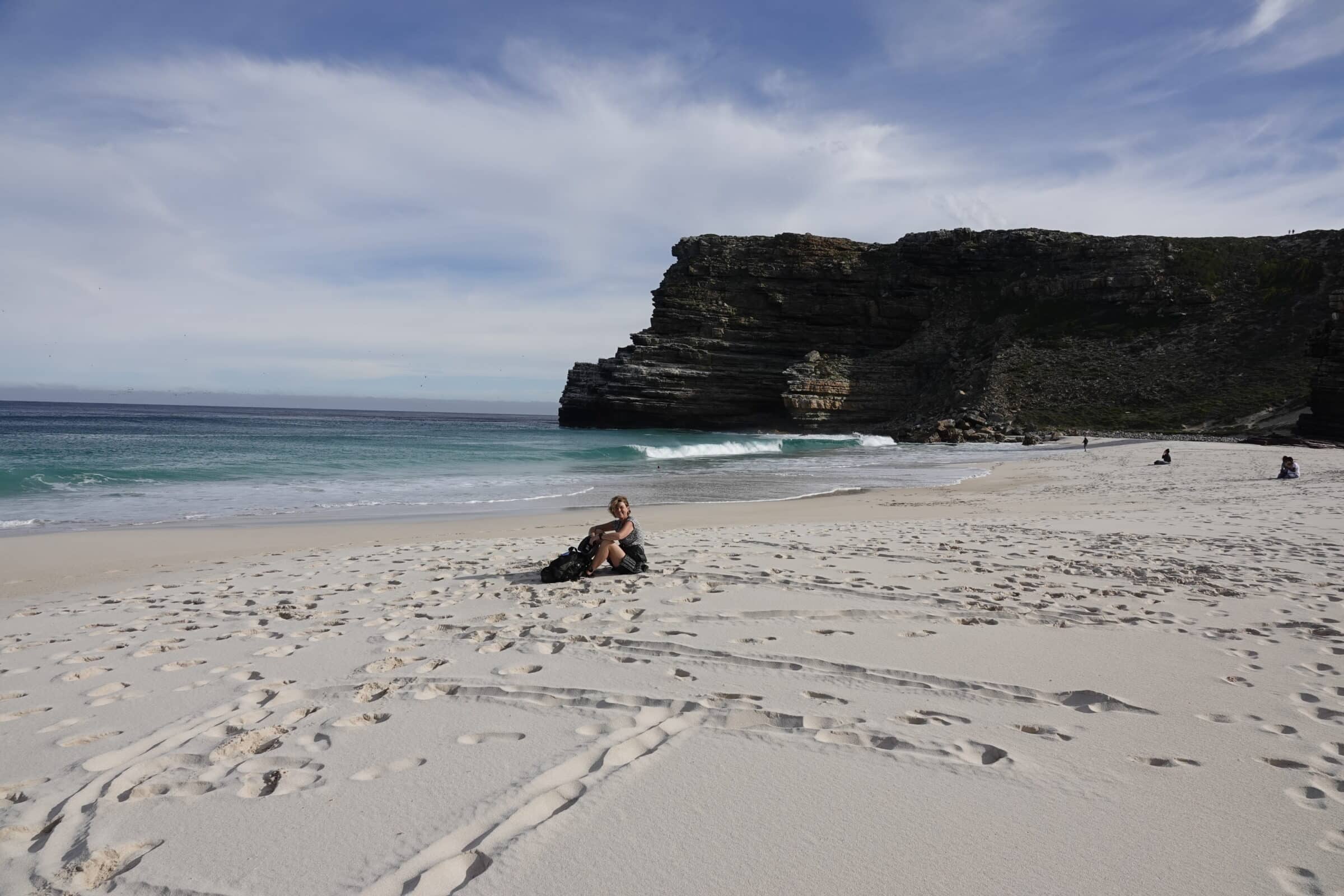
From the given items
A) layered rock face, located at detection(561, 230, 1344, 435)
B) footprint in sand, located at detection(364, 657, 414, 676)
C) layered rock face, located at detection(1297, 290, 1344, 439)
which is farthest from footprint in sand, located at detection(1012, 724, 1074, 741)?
layered rock face, located at detection(561, 230, 1344, 435)

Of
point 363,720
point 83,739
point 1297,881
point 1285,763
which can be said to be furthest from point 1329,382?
point 83,739

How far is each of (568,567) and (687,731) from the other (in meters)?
3.91

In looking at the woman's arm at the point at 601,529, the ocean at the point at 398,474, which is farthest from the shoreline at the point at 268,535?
the woman's arm at the point at 601,529

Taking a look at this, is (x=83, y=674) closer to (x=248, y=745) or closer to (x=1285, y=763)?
(x=248, y=745)

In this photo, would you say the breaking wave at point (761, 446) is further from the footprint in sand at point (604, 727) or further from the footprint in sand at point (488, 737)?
the footprint in sand at point (488, 737)

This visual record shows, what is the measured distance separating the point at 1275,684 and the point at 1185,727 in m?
1.07

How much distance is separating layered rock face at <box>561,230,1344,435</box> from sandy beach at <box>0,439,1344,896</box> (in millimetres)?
48858

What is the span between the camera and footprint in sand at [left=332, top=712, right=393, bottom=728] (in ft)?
12.5

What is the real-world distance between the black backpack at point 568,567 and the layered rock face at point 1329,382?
128 feet

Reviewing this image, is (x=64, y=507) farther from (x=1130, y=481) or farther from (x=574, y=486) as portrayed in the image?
(x=1130, y=481)

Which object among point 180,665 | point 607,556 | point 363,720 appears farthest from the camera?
point 607,556

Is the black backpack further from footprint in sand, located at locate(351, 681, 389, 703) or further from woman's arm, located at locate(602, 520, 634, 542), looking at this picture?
footprint in sand, located at locate(351, 681, 389, 703)

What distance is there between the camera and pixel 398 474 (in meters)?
24.2

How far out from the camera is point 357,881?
2502 mm
